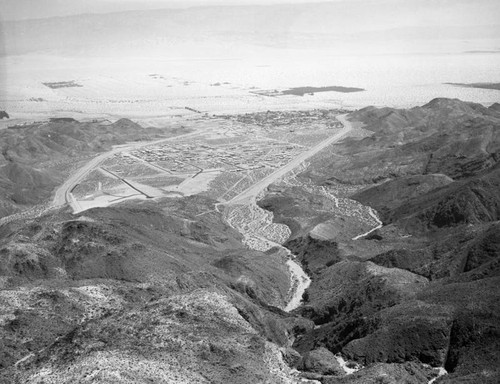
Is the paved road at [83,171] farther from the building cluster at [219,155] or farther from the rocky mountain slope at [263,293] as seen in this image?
the rocky mountain slope at [263,293]

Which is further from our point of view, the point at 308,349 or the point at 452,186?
the point at 452,186

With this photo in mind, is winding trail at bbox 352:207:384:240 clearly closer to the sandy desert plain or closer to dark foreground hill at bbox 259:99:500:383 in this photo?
dark foreground hill at bbox 259:99:500:383

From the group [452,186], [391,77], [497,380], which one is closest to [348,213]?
[452,186]

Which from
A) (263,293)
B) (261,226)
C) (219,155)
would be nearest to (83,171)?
(219,155)

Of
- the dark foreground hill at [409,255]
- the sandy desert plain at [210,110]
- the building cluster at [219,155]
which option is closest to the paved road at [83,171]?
Answer: the sandy desert plain at [210,110]

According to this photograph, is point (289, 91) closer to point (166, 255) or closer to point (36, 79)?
point (36, 79)

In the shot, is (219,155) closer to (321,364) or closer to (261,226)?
(261,226)

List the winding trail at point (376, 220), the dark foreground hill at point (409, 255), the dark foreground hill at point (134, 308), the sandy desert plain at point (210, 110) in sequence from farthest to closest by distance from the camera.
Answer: the sandy desert plain at point (210, 110) < the winding trail at point (376, 220) < the dark foreground hill at point (409, 255) < the dark foreground hill at point (134, 308)
